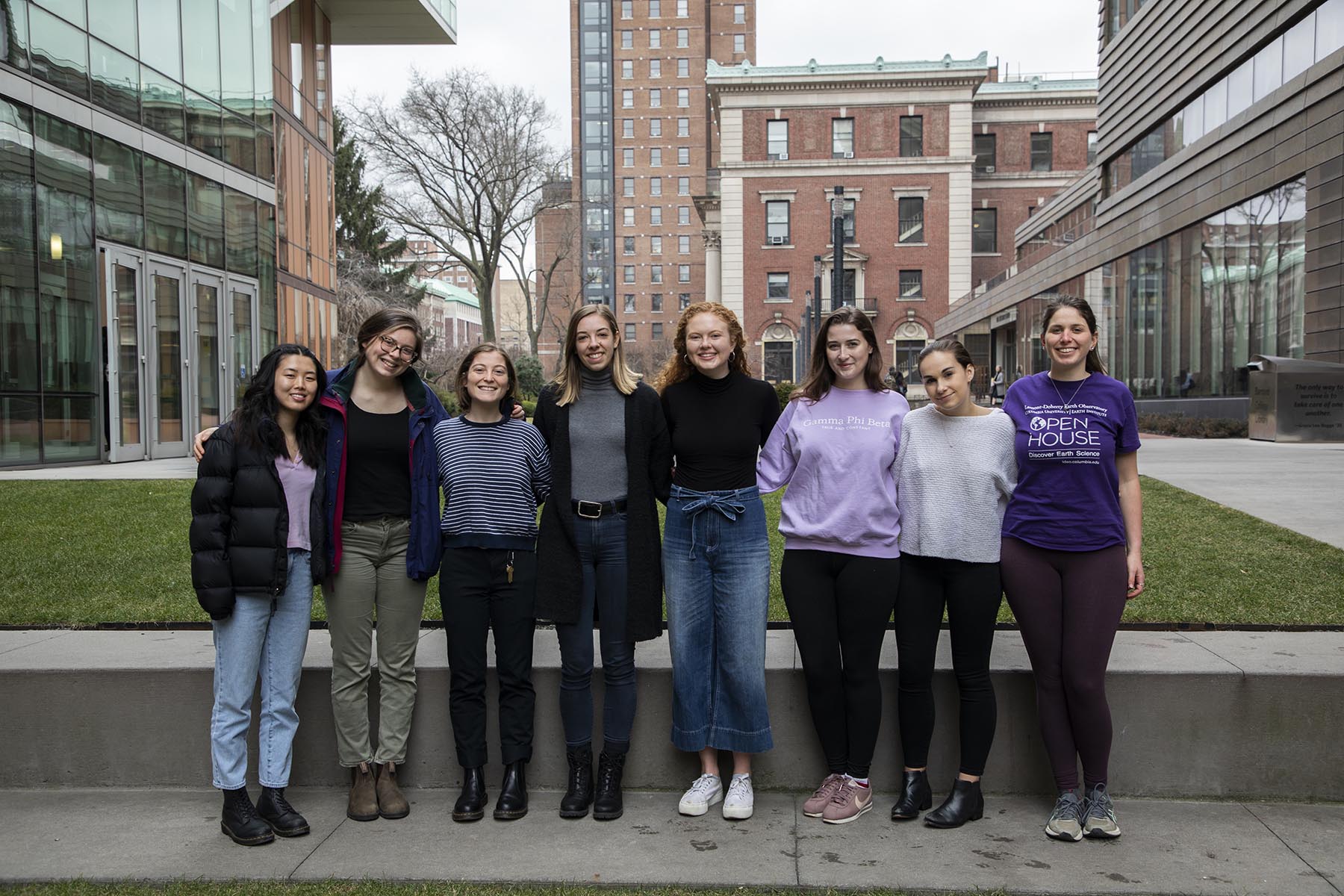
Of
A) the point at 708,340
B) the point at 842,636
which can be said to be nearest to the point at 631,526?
the point at 708,340

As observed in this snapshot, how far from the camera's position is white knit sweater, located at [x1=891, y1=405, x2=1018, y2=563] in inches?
176

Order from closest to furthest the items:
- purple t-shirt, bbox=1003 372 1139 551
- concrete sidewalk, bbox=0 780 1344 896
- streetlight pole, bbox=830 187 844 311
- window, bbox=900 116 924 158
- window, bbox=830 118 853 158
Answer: concrete sidewalk, bbox=0 780 1344 896 → purple t-shirt, bbox=1003 372 1139 551 → streetlight pole, bbox=830 187 844 311 → window, bbox=900 116 924 158 → window, bbox=830 118 853 158

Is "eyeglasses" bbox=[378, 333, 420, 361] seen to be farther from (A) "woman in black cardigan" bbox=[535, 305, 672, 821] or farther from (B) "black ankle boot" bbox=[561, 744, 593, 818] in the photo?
(B) "black ankle boot" bbox=[561, 744, 593, 818]

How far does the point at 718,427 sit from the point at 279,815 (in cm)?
244

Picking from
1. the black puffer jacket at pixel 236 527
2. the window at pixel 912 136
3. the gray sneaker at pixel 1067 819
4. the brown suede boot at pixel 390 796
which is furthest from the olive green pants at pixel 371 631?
the window at pixel 912 136

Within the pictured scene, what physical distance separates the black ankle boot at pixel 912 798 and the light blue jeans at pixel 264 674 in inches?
102

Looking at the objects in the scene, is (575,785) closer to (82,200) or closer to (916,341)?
(82,200)

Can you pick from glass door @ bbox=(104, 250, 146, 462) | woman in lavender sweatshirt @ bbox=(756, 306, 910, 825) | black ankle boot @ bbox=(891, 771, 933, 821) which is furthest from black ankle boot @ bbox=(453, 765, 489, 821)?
glass door @ bbox=(104, 250, 146, 462)

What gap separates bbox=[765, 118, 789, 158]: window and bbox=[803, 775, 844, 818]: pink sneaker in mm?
63295

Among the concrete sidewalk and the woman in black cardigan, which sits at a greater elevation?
the woman in black cardigan

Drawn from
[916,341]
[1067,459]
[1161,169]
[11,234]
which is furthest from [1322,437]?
[916,341]

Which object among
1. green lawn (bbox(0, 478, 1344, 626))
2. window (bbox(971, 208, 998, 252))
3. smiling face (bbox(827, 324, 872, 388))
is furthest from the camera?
window (bbox(971, 208, 998, 252))

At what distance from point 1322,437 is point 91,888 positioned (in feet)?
67.5

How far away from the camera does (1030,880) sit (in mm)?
4020
